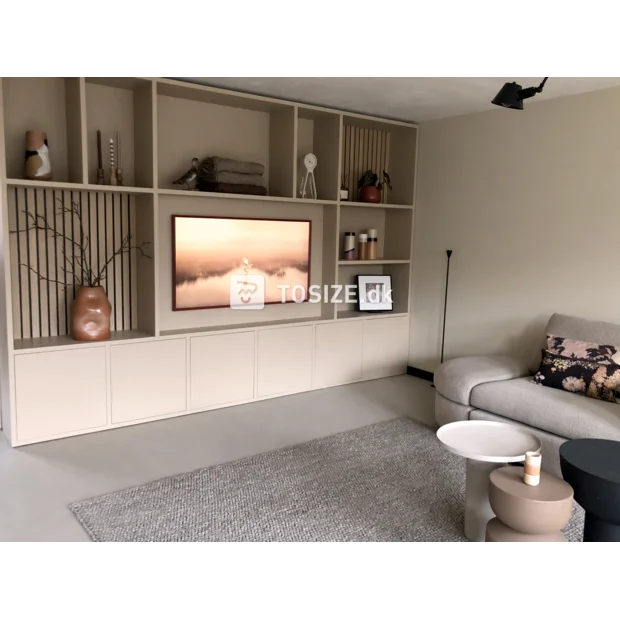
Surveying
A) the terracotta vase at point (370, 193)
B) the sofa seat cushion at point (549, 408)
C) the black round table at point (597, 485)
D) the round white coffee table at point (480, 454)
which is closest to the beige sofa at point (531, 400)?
the sofa seat cushion at point (549, 408)

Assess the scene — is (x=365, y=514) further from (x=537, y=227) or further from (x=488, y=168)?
(x=488, y=168)

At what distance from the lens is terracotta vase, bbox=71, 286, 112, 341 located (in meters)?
3.56

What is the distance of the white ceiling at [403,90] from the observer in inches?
140

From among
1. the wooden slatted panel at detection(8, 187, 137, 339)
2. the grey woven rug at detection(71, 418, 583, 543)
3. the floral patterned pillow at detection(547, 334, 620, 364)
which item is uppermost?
the wooden slatted panel at detection(8, 187, 137, 339)

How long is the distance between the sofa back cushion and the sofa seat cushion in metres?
0.40

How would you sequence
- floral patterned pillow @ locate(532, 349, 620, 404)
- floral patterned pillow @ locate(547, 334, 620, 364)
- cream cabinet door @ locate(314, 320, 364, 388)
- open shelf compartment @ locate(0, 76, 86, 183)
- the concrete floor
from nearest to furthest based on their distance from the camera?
1. the concrete floor
2. floral patterned pillow @ locate(532, 349, 620, 404)
3. floral patterned pillow @ locate(547, 334, 620, 364)
4. open shelf compartment @ locate(0, 76, 86, 183)
5. cream cabinet door @ locate(314, 320, 364, 388)

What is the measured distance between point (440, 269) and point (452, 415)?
5.51 ft

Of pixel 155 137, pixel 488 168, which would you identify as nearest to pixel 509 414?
pixel 488 168

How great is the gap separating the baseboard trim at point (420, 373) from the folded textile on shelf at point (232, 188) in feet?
7.17

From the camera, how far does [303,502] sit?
8.95ft

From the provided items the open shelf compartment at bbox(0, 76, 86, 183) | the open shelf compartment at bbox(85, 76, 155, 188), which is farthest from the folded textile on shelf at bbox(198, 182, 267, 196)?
the open shelf compartment at bbox(0, 76, 86, 183)

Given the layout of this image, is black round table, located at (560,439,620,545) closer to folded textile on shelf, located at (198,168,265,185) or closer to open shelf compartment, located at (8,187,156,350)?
open shelf compartment, located at (8,187,156,350)

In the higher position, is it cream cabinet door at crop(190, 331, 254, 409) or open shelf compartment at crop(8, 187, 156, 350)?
open shelf compartment at crop(8, 187, 156, 350)

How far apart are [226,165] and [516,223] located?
2223mm
